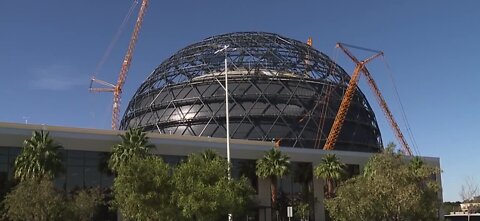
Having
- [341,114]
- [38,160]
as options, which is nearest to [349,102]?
[341,114]

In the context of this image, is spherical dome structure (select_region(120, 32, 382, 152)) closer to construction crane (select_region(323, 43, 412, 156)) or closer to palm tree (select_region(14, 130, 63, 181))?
construction crane (select_region(323, 43, 412, 156))

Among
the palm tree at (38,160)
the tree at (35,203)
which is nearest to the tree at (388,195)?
the tree at (35,203)

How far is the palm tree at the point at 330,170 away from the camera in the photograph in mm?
68188

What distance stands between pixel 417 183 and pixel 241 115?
185 feet

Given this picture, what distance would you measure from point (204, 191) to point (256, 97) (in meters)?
59.8

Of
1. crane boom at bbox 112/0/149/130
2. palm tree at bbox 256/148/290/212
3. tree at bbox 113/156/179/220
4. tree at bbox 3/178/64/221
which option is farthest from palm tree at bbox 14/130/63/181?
crane boom at bbox 112/0/149/130

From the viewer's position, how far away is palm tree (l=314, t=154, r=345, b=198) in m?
68.2

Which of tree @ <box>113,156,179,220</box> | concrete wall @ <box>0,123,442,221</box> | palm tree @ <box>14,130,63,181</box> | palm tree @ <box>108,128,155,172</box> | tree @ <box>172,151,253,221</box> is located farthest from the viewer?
palm tree @ <box>108,128,155,172</box>

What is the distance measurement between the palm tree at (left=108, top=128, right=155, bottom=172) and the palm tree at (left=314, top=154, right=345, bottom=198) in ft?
74.7

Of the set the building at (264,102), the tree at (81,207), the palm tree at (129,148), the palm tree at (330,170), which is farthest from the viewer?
the building at (264,102)

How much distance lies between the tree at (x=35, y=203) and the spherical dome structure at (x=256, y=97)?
48901mm

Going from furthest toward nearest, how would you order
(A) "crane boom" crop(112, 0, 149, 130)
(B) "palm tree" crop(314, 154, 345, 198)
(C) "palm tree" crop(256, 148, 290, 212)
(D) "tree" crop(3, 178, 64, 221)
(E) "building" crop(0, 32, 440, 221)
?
(A) "crane boom" crop(112, 0, 149, 130), (E) "building" crop(0, 32, 440, 221), (B) "palm tree" crop(314, 154, 345, 198), (C) "palm tree" crop(256, 148, 290, 212), (D) "tree" crop(3, 178, 64, 221)

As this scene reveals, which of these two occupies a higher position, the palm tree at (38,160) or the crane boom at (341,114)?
the crane boom at (341,114)

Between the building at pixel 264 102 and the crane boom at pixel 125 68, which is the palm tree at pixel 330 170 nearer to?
the building at pixel 264 102
